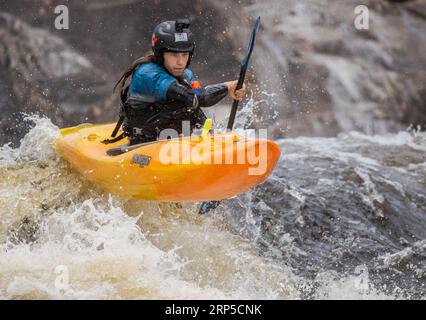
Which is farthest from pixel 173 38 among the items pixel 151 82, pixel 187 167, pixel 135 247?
pixel 135 247

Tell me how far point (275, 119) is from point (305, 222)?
13.4 ft

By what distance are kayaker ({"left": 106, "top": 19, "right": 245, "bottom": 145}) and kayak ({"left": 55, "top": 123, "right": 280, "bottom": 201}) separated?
0.66 ft

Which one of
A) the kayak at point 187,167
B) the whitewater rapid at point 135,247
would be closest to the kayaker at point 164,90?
the kayak at point 187,167

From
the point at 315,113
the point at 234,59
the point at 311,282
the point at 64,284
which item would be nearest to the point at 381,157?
the point at 315,113

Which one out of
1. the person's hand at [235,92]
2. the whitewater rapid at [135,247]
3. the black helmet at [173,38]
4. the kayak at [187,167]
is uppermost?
the black helmet at [173,38]

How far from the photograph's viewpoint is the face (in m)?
5.30

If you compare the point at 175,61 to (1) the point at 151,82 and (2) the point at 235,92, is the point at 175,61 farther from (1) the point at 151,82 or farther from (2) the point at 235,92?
(2) the point at 235,92

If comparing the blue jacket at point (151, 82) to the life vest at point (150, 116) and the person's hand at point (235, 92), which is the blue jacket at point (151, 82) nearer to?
the life vest at point (150, 116)

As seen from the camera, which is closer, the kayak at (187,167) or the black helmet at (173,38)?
the kayak at (187,167)

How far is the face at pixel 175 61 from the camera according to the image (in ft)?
17.4

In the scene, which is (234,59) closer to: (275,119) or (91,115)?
(275,119)

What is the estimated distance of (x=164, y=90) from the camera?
518cm

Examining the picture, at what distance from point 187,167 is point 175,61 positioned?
2.87ft

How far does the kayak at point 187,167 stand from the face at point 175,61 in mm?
526
